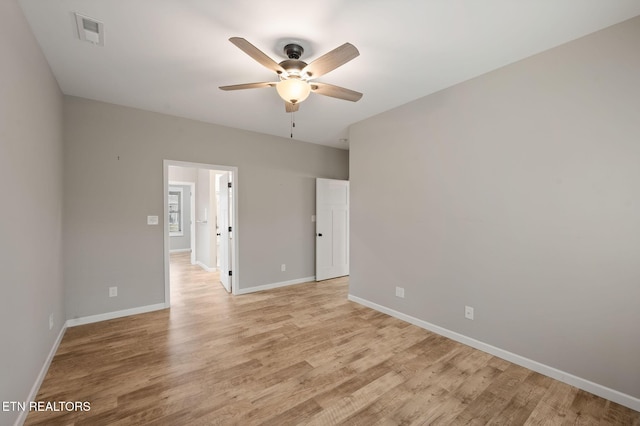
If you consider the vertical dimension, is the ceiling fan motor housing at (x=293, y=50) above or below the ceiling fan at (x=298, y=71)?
above

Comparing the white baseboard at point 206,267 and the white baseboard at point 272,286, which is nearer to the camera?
the white baseboard at point 272,286

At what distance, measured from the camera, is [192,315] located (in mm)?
Answer: 3557

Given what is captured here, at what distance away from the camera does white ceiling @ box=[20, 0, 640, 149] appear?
181 cm

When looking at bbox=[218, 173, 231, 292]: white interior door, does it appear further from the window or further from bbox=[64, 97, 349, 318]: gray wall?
the window

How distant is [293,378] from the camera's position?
2229 mm

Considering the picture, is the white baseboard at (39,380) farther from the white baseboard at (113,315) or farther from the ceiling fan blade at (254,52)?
the ceiling fan blade at (254,52)

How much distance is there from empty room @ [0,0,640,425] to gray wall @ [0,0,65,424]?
0.03 metres

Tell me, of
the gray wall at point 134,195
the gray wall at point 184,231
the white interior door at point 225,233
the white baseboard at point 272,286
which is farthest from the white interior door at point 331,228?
the gray wall at point 184,231

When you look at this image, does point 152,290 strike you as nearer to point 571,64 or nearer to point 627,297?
point 627,297

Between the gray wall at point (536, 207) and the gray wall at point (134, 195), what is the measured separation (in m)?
2.34

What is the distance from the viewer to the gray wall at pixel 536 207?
196cm

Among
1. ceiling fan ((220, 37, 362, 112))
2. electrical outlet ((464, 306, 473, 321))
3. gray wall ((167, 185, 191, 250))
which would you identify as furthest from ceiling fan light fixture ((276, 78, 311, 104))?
gray wall ((167, 185, 191, 250))

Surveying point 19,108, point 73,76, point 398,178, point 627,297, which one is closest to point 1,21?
point 19,108

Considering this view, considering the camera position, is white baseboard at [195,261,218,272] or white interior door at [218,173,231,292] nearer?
white interior door at [218,173,231,292]
